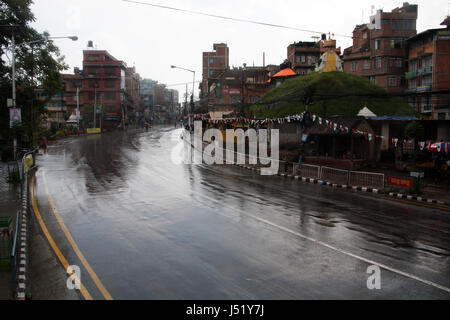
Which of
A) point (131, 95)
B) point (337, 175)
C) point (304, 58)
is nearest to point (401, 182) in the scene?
point (337, 175)

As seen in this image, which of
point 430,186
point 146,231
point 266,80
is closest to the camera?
point 146,231

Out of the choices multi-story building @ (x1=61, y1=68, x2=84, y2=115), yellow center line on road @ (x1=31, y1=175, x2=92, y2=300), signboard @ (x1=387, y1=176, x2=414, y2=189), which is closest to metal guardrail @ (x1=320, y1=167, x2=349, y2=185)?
signboard @ (x1=387, y1=176, x2=414, y2=189)

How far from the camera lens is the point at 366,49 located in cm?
6619

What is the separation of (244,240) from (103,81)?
292ft

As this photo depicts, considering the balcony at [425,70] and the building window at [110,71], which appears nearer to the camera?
the balcony at [425,70]

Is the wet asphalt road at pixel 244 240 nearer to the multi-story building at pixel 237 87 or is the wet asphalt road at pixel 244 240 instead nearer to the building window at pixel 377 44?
the building window at pixel 377 44

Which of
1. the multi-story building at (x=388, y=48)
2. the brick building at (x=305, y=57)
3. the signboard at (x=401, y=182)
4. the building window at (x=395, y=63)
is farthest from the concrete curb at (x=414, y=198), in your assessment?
the brick building at (x=305, y=57)

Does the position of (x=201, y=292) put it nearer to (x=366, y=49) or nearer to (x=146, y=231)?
(x=146, y=231)

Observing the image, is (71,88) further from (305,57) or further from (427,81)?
(427,81)

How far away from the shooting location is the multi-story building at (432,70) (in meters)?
51.9

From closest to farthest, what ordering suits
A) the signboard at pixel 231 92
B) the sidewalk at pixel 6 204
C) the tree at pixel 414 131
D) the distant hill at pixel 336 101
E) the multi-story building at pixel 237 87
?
the sidewalk at pixel 6 204 → the tree at pixel 414 131 → the distant hill at pixel 336 101 → the signboard at pixel 231 92 → the multi-story building at pixel 237 87

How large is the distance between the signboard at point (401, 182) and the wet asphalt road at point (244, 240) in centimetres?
208
